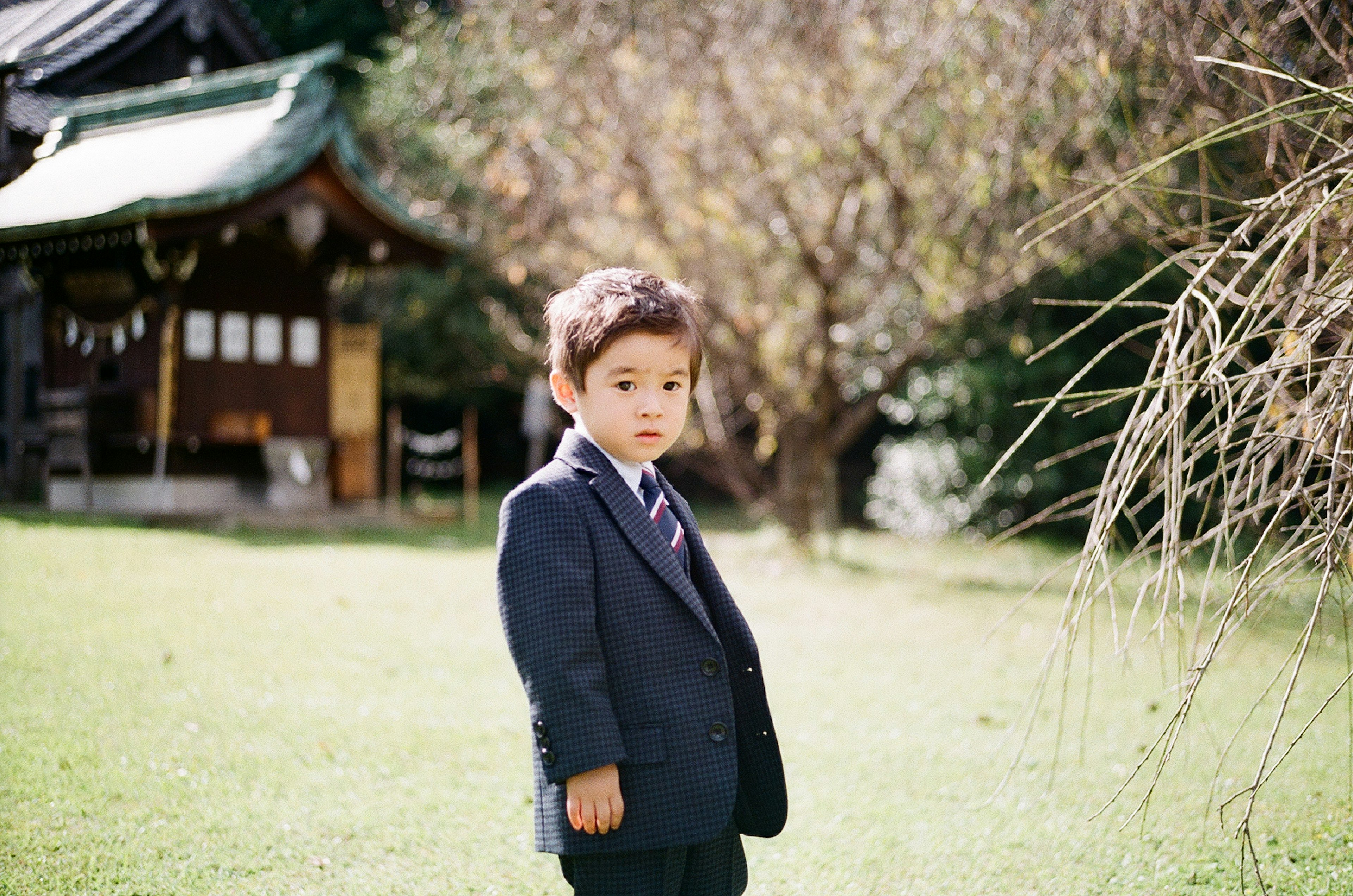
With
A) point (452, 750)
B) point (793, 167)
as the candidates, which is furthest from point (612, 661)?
point (793, 167)

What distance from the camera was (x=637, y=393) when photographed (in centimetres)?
201

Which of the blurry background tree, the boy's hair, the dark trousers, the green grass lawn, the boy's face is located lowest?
the green grass lawn

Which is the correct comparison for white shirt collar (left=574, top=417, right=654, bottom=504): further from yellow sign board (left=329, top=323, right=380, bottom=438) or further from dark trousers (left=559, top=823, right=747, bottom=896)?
yellow sign board (left=329, top=323, right=380, bottom=438)

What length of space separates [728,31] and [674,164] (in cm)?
100

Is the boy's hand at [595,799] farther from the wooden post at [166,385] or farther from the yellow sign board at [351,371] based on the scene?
the yellow sign board at [351,371]

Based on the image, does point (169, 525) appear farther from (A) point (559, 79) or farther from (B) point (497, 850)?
(B) point (497, 850)

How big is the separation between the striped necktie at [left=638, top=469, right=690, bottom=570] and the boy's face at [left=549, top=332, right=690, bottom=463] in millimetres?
99

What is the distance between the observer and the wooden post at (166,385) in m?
10.0

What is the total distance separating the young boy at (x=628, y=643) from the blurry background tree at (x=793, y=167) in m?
5.32

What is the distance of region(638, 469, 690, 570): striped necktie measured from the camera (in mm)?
2090

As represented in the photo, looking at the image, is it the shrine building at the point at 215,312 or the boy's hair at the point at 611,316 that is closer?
the boy's hair at the point at 611,316

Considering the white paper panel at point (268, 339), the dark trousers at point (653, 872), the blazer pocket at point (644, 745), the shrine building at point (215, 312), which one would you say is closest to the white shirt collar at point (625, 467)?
the blazer pocket at point (644, 745)

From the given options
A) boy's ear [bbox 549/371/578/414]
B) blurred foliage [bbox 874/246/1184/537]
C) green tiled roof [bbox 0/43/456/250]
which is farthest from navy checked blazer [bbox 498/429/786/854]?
blurred foliage [bbox 874/246/1184/537]

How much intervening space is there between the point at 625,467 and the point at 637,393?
0.15 meters
